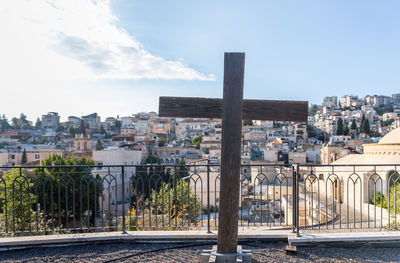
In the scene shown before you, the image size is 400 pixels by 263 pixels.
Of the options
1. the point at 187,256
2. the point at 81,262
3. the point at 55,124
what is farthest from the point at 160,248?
the point at 55,124

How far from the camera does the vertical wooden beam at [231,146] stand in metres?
2.76

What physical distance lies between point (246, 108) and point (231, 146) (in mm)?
467

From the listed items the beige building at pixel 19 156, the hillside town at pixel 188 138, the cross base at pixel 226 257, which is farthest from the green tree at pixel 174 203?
the beige building at pixel 19 156

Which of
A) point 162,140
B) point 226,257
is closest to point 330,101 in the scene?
point 162,140

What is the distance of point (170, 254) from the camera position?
3336 mm

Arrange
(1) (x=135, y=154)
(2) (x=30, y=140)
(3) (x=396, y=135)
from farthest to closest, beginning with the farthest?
(2) (x=30, y=140) < (1) (x=135, y=154) < (3) (x=396, y=135)

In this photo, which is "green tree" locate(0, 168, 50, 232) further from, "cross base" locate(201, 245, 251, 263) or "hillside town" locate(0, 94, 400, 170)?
"hillside town" locate(0, 94, 400, 170)

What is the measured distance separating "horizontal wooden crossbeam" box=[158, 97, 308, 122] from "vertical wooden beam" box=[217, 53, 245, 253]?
198 millimetres

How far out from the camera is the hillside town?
42812 millimetres

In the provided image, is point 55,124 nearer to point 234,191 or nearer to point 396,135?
point 396,135

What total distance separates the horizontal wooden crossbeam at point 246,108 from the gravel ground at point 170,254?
1575 mm

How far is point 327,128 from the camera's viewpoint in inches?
3287

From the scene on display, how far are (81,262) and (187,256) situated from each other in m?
1.15

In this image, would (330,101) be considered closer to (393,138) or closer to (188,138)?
(188,138)
